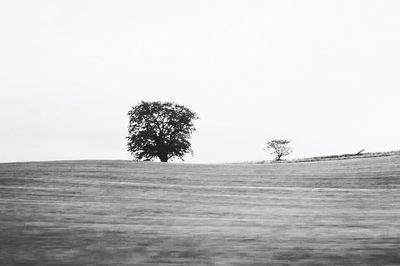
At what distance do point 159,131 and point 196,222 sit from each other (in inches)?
1509

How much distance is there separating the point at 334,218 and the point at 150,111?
39.0 metres

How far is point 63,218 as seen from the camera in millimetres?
5250

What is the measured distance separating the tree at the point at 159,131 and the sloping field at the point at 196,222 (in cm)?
3185

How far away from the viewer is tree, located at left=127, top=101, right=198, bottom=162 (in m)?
42.3

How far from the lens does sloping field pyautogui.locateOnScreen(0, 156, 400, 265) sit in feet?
11.7

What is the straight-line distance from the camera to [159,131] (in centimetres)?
4328

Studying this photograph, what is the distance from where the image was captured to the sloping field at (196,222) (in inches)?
140

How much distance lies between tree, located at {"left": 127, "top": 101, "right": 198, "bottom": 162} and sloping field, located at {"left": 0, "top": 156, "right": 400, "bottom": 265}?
31.8m

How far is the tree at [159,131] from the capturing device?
42.3 meters

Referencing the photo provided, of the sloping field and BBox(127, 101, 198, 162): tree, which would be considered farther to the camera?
BBox(127, 101, 198, 162): tree

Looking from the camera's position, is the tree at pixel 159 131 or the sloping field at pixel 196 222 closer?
the sloping field at pixel 196 222

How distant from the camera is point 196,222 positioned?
17.1 feet

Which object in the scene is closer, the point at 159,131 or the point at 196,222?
the point at 196,222

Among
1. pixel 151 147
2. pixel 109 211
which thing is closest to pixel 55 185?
pixel 109 211
